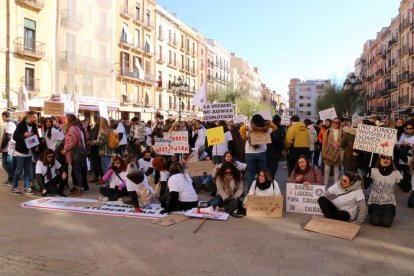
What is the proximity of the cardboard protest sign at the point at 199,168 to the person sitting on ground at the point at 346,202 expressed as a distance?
2.65 m

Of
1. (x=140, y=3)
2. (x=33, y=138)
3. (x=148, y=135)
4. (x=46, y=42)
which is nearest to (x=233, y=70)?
(x=140, y=3)

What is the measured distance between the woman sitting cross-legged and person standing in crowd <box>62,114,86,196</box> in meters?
0.24

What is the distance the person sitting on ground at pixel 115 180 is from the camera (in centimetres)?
792

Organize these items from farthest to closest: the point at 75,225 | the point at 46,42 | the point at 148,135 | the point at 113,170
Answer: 1. the point at 46,42
2. the point at 148,135
3. the point at 113,170
4. the point at 75,225

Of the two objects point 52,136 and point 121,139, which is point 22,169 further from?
point 121,139

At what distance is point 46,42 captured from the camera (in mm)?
28844

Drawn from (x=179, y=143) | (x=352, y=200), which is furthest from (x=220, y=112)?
(x=352, y=200)

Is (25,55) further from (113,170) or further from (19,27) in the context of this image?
(113,170)

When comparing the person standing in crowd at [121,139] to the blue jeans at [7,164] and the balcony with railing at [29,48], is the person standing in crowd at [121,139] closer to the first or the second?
the blue jeans at [7,164]

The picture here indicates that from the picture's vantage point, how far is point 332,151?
8.90 metres

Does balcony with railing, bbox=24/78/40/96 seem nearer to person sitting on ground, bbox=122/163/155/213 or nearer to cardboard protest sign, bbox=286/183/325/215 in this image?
person sitting on ground, bbox=122/163/155/213

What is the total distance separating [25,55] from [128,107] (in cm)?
1338

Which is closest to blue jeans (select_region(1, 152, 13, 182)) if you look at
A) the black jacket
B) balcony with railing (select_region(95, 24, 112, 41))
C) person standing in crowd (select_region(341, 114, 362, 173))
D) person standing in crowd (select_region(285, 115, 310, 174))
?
the black jacket

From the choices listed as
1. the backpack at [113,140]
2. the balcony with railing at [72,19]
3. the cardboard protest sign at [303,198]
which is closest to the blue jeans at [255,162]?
the cardboard protest sign at [303,198]
